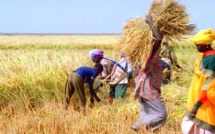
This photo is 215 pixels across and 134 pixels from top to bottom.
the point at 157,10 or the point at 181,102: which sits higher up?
the point at 157,10

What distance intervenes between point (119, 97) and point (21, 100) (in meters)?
1.67

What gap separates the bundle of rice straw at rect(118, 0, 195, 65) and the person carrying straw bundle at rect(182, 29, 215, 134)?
0.72 metres

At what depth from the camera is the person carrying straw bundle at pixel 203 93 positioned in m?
4.33

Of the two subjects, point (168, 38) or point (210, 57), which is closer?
point (210, 57)

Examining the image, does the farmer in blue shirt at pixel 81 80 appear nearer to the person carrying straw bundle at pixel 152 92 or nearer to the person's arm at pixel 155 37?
the person carrying straw bundle at pixel 152 92

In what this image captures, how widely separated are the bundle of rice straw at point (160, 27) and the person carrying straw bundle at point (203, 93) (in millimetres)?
717

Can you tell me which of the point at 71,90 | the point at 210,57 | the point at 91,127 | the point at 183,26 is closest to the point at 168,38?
the point at 183,26

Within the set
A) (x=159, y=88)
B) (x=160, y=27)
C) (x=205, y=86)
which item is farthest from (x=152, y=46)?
(x=205, y=86)

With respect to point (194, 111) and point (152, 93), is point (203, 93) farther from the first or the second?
point (152, 93)

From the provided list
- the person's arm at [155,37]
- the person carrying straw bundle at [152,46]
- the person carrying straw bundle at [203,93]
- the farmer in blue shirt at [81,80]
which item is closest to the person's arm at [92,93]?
the farmer in blue shirt at [81,80]

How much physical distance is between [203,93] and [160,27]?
→ 116cm

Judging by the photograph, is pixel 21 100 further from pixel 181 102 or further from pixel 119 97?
pixel 181 102

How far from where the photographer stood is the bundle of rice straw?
17.1 feet

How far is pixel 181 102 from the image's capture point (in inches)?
300
